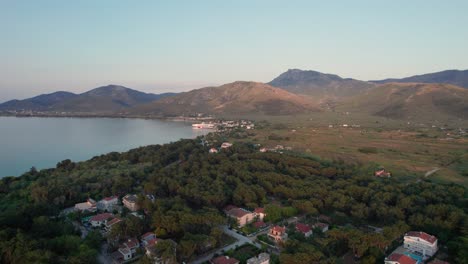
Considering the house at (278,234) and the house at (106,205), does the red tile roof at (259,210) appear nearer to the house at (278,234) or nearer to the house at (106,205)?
the house at (278,234)

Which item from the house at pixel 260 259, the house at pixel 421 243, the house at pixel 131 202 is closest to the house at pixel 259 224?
the house at pixel 260 259

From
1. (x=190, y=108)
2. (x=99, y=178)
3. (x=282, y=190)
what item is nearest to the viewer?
(x=282, y=190)

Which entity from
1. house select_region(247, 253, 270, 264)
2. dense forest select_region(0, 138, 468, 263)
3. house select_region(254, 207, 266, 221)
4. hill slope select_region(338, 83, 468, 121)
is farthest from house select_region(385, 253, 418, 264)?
hill slope select_region(338, 83, 468, 121)

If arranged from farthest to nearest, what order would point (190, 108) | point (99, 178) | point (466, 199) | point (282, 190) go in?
point (190, 108) < point (99, 178) < point (282, 190) < point (466, 199)

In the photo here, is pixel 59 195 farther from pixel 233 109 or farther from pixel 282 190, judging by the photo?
pixel 233 109

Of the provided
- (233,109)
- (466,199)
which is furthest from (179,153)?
(233,109)
